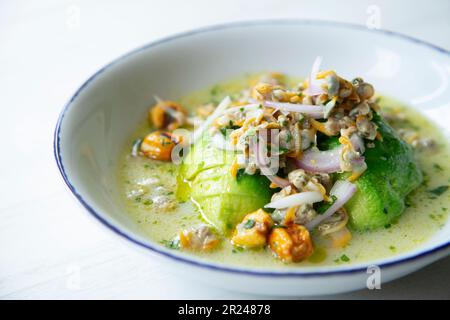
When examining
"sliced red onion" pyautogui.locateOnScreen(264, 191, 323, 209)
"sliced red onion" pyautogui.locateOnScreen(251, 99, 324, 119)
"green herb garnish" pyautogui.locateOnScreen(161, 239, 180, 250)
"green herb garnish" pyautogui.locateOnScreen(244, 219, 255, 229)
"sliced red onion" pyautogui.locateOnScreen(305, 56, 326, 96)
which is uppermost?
"sliced red onion" pyautogui.locateOnScreen(305, 56, 326, 96)

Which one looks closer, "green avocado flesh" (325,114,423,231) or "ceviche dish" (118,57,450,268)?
"ceviche dish" (118,57,450,268)

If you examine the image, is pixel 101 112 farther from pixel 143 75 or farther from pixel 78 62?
pixel 78 62

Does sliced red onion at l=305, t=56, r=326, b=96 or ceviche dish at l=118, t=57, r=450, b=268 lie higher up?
sliced red onion at l=305, t=56, r=326, b=96

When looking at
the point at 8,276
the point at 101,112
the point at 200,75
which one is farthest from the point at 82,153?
the point at 200,75

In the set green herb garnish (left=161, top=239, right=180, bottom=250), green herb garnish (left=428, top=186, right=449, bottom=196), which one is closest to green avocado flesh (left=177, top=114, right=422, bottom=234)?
green herb garnish (left=428, top=186, right=449, bottom=196)

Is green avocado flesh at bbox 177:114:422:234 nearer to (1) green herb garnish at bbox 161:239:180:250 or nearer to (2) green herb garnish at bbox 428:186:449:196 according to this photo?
(2) green herb garnish at bbox 428:186:449:196

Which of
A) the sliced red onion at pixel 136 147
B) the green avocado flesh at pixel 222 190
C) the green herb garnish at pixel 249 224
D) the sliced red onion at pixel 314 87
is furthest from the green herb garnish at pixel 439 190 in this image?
the sliced red onion at pixel 136 147

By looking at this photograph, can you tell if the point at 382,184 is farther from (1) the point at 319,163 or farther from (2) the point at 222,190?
(2) the point at 222,190

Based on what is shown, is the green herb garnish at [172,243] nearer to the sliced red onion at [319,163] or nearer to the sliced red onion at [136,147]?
the sliced red onion at [319,163]
